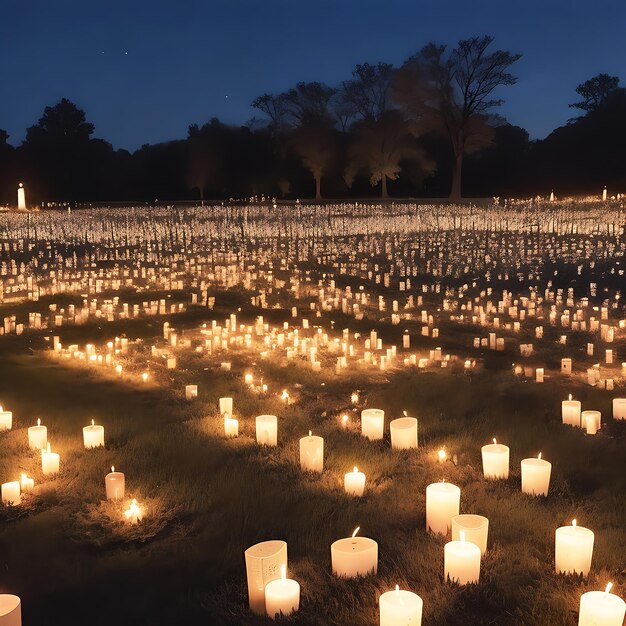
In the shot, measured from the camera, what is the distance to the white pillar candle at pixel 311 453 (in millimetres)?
4285

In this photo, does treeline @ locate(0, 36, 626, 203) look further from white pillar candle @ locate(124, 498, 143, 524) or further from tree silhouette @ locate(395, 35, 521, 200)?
white pillar candle @ locate(124, 498, 143, 524)

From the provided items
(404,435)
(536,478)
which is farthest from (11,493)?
(536,478)

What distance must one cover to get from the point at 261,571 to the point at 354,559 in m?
0.43

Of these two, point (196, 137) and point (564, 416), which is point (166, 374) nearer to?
point (564, 416)

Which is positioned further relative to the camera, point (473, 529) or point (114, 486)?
point (114, 486)

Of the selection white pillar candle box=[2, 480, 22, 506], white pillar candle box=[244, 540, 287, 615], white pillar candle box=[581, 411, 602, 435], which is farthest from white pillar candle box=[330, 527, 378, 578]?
white pillar candle box=[581, 411, 602, 435]

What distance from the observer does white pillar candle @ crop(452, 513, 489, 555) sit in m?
3.18

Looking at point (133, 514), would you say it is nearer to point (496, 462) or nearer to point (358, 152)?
point (496, 462)

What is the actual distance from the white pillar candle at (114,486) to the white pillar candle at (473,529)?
1842 mm

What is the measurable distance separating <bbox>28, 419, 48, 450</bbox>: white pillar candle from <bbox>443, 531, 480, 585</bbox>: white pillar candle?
113 inches

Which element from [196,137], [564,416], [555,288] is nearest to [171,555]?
[564,416]

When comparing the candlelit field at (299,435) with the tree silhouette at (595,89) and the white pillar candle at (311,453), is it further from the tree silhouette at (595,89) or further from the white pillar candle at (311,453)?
the tree silhouette at (595,89)

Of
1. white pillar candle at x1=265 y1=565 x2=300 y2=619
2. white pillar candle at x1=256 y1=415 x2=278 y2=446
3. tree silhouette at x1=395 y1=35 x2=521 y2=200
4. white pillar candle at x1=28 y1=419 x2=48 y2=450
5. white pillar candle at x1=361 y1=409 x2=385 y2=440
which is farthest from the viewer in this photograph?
tree silhouette at x1=395 y1=35 x2=521 y2=200

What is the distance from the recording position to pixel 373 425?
15.9 ft
